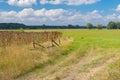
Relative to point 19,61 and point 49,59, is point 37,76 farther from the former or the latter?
point 49,59

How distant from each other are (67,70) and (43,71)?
4.29 ft

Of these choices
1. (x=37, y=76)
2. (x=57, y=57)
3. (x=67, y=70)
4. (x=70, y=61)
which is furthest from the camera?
(x=57, y=57)

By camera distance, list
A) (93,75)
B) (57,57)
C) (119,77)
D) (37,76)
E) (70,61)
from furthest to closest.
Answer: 1. (57,57)
2. (70,61)
3. (37,76)
4. (93,75)
5. (119,77)

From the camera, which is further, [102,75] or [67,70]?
[67,70]

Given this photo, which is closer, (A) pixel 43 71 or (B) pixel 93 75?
(B) pixel 93 75

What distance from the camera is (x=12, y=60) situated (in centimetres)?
1691

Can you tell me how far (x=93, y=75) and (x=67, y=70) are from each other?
2.33m

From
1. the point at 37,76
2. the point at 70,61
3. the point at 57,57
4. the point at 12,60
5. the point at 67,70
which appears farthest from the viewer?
the point at 57,57

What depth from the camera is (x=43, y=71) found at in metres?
15.9

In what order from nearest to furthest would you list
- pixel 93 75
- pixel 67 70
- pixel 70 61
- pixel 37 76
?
pixel 93 75 → pixel 37 76 → pixel 67 70 → pixel 70 61

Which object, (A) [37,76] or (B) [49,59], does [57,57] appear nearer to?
(B) [49,59]

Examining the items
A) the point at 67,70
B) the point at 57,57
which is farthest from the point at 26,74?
the point at 57,57

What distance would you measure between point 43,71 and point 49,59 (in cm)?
401

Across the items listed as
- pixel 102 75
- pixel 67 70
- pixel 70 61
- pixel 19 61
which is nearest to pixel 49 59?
pixel 70 61
